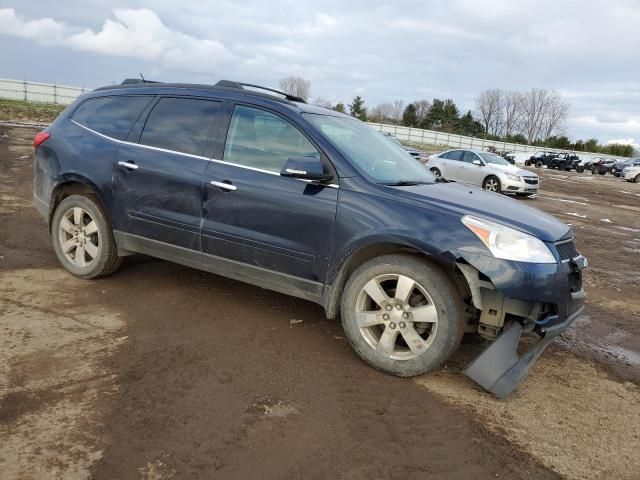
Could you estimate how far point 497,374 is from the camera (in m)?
3.26

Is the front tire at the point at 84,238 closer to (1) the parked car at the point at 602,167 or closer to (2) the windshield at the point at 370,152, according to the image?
(2) the windshield at the point at 370,152

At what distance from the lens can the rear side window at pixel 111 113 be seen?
466 cm

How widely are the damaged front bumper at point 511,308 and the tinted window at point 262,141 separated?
1.47m

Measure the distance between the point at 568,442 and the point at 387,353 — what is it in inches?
45.6

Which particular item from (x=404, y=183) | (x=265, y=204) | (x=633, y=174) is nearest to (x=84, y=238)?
(x=265, y=204)

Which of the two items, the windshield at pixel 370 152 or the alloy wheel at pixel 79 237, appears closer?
the windshield at pixel 370 152

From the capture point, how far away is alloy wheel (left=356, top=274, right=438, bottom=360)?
3.36 metres

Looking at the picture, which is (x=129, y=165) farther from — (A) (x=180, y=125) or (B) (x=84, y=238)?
(B) (x=84, y=238)

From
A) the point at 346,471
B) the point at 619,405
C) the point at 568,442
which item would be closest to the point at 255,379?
the point at 346,471

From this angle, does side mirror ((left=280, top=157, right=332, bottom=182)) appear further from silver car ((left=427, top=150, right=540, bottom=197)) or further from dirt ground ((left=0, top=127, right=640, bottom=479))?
silver car ((left=427, top=150, right=540, bottom=197))

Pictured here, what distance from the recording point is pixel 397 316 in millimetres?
3428

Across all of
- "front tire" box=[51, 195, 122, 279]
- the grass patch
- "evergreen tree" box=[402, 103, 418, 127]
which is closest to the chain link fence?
the grass patch

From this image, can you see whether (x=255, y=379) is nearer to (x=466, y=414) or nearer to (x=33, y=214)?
(x=466, y=414)

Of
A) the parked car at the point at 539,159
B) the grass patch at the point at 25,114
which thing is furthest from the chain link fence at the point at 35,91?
the parked car at the point at 539,159
